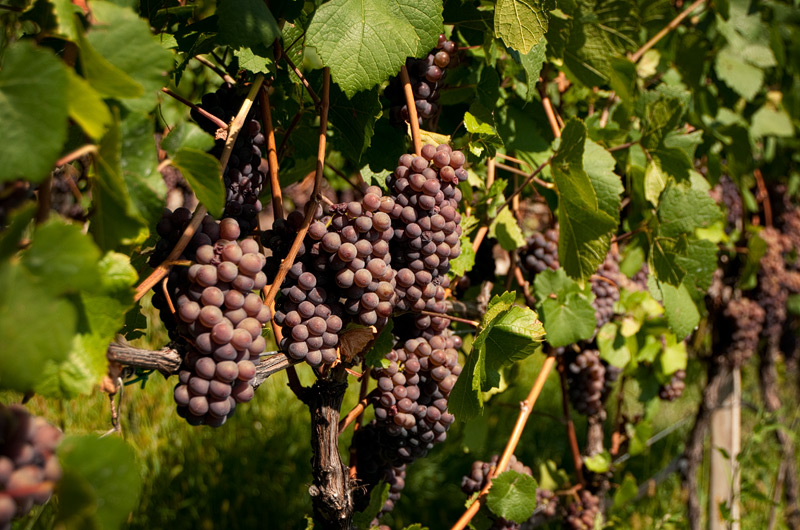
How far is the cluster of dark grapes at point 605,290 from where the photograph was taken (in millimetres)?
1806

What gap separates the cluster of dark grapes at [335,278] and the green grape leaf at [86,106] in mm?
399

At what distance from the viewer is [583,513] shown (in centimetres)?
205

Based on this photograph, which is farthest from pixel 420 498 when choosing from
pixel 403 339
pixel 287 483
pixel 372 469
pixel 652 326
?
pixel 403 339

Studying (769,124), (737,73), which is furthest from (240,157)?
(769,124)

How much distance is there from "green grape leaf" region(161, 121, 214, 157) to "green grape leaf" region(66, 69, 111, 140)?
0.43 ft

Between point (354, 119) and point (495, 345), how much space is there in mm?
508

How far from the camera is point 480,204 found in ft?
5.14

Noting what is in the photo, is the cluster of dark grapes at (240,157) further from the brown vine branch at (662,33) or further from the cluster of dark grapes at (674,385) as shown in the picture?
the cluster of dark grapes at (674,385)

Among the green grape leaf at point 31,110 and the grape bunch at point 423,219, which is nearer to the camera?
the green grape leaf at point 31,110

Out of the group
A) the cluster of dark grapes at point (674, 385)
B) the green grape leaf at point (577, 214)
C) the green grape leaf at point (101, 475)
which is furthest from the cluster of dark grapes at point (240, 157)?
the cluster of dark grapes at point (674, 385)

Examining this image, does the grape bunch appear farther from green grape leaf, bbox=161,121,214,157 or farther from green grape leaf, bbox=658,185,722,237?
green grape leaf, bbox=658,185,722,237

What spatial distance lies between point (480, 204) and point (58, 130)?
42.5 inches

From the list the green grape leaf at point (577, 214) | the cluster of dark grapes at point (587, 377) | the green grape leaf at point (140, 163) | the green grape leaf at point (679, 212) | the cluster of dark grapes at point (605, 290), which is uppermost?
the green grape leaf at point (140, 163)

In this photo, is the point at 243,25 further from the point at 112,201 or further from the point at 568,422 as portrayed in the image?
the point at 568,422
